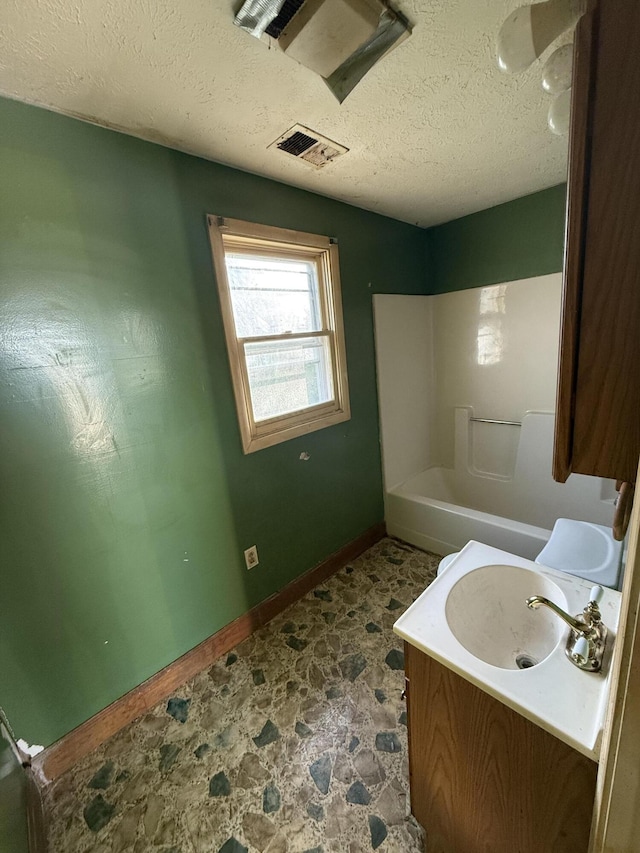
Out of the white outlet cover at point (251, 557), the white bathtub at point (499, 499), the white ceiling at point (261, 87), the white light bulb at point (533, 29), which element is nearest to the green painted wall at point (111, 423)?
the white outlet cover at point (251, 557)

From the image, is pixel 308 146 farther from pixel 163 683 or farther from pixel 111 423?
pixel 163 683

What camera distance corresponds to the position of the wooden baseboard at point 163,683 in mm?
1219

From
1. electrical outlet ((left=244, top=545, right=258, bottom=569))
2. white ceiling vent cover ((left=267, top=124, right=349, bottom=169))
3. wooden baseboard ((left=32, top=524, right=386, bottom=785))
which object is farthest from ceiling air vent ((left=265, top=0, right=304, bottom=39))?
wooden baseboard ((left=32, top=524, right=386, bottom=785))

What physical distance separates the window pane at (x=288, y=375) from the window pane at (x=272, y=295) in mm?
86

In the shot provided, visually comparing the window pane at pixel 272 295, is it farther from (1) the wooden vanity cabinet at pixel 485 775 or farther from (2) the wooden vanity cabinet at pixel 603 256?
(1) the wooden vanity cabinet at pixel 485 775

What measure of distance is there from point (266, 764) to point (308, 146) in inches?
95.1

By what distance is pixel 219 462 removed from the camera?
5.14ft

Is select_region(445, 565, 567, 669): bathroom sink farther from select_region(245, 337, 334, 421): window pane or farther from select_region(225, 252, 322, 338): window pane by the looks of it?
select_region(225, 252, 322, 338): window pane

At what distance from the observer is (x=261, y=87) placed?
3.28 ft

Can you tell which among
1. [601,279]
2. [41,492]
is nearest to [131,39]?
[601,279]

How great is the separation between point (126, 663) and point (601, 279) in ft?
6.35

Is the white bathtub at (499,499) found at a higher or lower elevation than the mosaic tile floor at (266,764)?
higher

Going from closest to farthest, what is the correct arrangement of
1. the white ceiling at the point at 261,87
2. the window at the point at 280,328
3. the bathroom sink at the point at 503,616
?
the white ceiling at the point at 261,87, the bathroom sink at the point at 503,616, the window at the point at 280,328

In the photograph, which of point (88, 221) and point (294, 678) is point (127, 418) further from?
point (294, 678)
